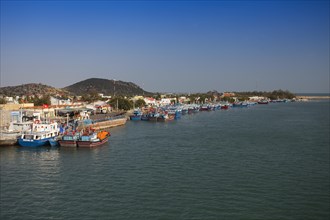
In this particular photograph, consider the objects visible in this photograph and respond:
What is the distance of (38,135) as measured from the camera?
1756cm

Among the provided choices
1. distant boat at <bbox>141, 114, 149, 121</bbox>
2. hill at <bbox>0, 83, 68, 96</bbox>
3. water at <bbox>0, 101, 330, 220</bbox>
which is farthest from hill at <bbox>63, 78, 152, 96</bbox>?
water at <bbox>0, 101, 330, 220</bbox>

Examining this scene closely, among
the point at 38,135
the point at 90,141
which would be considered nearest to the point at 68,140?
the point at 90,141

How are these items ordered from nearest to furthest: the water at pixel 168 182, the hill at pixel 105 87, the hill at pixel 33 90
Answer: the water at pixel 168 182
the hill at pixel 33 90
the hill at pixel 105 87

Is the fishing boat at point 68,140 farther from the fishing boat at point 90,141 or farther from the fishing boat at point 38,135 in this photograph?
the fishing boat at point 38,135

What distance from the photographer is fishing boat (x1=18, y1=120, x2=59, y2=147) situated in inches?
679

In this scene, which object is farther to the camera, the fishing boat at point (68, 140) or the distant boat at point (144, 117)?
the distant boat at point (144, 117)

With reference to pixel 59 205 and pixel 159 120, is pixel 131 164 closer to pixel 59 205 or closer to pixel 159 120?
pixel 59 205

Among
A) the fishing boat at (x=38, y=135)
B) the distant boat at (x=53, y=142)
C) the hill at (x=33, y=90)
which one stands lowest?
the distant boat at (x=53, y=142)

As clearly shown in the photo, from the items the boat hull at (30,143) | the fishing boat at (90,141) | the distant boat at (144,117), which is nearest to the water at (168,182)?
the fishing boat at (90,141)

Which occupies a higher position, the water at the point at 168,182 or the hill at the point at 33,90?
the hill at the point at 33,90

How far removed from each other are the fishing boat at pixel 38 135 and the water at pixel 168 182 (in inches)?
29.7

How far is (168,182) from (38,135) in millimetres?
9372

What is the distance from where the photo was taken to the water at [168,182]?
8.42 m

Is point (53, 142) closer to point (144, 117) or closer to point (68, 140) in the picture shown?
point (68, 140)
